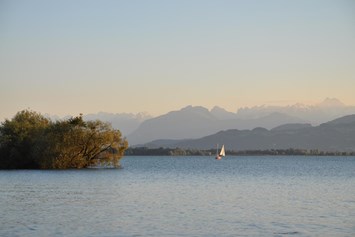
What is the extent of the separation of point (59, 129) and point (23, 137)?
20.2ft

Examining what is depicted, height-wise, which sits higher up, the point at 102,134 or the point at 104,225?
the point at 102,134

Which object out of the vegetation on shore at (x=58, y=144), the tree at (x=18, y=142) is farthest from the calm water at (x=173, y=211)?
the tree at (x=18, y=142)

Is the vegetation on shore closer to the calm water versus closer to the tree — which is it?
the tree

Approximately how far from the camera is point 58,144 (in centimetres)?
8550

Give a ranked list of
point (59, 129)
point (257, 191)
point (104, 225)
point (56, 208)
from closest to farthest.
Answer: point (104, 225) → point (56, 208) → point (257, 191) → point (59, 129)

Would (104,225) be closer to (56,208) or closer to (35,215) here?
(35,215)

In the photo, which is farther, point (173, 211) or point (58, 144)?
point (58, 144)

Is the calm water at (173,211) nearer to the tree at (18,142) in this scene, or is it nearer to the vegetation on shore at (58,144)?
the vegetation on shore at (58,144)

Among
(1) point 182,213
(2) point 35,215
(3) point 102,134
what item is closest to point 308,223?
(1) point 182,213

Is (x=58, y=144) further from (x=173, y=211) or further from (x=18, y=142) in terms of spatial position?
(x=173, y=211)

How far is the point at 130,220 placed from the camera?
33.1 meters

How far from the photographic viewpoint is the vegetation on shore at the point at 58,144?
284 ft

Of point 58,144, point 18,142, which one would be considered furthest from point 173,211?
point 18,142

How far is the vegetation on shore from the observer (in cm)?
8650
